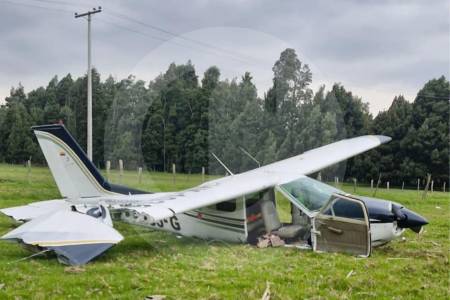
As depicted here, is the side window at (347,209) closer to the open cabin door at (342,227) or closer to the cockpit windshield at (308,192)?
the open cabin door at (342,227)

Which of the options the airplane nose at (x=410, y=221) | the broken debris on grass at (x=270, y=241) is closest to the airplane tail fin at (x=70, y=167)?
the broken debris on grass at (x=270, y=241)

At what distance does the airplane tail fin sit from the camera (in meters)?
10.4

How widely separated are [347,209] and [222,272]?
2.35m

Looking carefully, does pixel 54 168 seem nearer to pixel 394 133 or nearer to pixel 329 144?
pixel 329 144

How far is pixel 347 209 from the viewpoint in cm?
790

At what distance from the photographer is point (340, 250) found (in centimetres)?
809

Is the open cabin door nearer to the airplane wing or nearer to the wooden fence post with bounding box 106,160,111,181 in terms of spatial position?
the airplane wing

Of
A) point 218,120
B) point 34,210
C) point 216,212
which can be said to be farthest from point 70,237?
point 218,120

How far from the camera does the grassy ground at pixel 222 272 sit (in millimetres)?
6113

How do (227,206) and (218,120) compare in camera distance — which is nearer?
(227,206)

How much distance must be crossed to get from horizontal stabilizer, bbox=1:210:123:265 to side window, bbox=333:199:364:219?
3586 millimetres

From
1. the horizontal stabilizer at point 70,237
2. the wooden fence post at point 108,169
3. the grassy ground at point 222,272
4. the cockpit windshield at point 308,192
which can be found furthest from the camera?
the wooden fence post at point 108,169

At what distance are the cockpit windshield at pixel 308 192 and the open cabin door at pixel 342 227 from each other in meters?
0.44

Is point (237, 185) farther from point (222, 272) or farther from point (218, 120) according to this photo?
point (222, 272)
